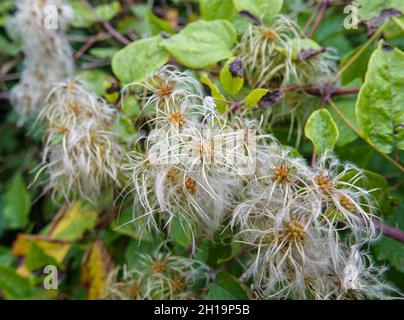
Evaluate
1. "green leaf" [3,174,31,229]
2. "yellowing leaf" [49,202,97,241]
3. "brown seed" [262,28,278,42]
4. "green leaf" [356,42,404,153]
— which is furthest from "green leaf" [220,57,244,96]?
"green leaf" [3,174,31,229]

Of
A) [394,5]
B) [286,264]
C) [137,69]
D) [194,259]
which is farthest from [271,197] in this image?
[394,5]

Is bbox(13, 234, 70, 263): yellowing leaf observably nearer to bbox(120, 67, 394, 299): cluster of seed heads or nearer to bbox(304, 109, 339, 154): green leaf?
bbox(120, 67, 394, 299): cluster of seed heads

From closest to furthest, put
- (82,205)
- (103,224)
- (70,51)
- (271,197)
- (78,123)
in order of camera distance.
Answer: (271,197) → (78,123) → (82,205) → (103,224) → (70,51)

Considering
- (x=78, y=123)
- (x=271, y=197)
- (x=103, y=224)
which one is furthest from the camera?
(x=103, y=224)

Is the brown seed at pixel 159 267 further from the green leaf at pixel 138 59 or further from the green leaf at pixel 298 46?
the green leaf at pixel 298 46

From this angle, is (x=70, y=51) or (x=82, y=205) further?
(x=70, y=51)

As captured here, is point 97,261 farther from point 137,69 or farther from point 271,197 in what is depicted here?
point 271,197
